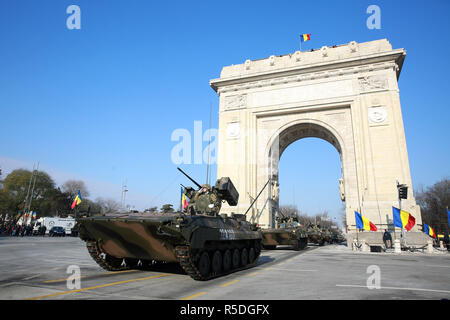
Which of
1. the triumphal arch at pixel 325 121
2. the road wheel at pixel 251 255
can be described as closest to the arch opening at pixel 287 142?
the triumphal arch at pixel 325 121

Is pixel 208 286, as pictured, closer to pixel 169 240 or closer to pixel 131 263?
pixel 169 240

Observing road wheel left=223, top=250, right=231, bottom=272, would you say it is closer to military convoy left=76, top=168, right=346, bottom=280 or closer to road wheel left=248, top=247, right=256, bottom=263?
military convoy left=76, top=168, right=346, bottom=280

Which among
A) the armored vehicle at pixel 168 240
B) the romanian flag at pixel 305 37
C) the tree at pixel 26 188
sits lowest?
the armored vehicle at pixel 168 240

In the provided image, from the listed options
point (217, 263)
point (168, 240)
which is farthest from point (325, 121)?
point (168, 240)

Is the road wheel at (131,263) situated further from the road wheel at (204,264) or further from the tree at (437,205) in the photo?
the tree at (437,205)

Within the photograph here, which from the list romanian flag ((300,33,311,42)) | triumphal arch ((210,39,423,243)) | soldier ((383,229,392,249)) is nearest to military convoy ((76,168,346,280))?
soldier ((383,229,392,249))

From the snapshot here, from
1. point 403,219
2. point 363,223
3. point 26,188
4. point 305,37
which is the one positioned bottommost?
point 363,223

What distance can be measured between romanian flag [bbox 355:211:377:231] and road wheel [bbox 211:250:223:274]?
620 inches

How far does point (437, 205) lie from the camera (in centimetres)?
4988

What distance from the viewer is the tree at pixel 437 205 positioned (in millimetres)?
47719

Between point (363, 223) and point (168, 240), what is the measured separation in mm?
17778

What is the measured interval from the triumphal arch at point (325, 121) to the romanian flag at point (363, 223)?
891 millimetres
